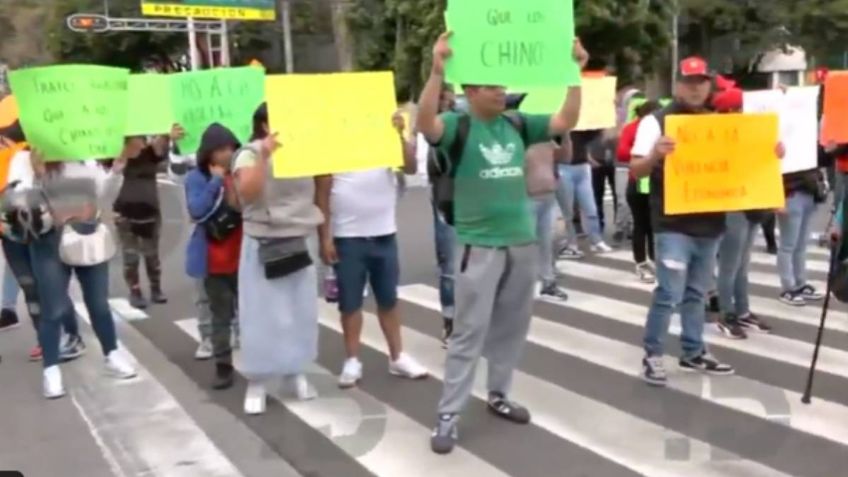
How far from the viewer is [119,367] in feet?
22.8

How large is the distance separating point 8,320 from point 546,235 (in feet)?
14.8

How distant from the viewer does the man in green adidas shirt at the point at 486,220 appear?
202 inches

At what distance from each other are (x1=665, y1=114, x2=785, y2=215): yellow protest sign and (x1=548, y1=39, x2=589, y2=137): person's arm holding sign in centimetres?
86

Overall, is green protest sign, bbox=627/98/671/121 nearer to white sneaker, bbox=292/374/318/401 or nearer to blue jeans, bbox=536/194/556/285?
blue jeans, bbox=536/194/556/285

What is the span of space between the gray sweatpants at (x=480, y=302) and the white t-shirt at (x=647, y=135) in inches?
44.9

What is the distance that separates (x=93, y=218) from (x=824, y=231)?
8316 mm

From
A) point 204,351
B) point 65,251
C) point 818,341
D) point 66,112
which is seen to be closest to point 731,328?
point 818,341

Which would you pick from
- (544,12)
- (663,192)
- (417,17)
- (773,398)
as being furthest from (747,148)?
(417,17)

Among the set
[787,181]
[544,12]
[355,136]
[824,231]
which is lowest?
[824,231]

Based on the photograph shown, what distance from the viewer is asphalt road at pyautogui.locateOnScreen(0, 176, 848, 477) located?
16.9 ft

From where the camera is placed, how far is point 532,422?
5723 millimetres

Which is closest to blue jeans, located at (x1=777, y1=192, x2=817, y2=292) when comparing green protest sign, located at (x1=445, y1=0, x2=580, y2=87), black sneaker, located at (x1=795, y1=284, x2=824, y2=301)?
black sneaker, located at (x1=795, y1=284, x2=824, y2=301)

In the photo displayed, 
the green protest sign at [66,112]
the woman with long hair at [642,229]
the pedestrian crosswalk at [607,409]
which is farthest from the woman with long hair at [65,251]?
the woman with long hair at [642,229]

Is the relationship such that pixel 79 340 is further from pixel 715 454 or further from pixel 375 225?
pixel 715 454
